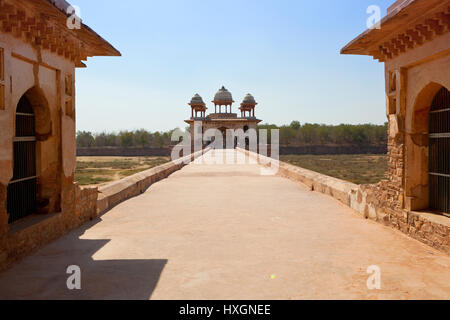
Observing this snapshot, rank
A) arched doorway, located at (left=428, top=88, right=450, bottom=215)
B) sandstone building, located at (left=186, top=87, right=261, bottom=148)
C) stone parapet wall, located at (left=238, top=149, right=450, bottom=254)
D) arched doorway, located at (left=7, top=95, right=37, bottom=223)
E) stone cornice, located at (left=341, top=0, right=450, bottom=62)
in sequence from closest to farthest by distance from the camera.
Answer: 1. stone cornice, located at (left=341, top=0, right=450, bottom=62)
2. stone parapet wall, located at (left=238, top=149, right=450, bottom=254)
3. arched doorway, located at (left=7, top=95, right=37, bottom=223)
4. arched doorway, located at (left=428, top=88, right=450, bottom=215)
5. sandstone building, located at (left=186, top=87, right=261, bottom=148)

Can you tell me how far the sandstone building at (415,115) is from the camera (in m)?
5.15

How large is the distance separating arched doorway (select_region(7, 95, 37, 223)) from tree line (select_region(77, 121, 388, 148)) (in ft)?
200

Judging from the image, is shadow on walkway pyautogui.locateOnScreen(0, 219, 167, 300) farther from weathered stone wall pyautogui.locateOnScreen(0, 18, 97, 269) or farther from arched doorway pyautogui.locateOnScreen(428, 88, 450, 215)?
arched doorway pyautogui.locateOnScreen(428, 88, 450, 215)

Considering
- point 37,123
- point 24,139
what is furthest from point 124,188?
point 24,139

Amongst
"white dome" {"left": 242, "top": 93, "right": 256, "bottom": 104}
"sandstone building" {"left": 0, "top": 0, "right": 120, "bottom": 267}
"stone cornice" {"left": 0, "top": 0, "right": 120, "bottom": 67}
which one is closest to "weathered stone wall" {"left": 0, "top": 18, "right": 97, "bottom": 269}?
"sandstone building" {"left": 0, "top": 0, "right": 120, "bottom": 267}

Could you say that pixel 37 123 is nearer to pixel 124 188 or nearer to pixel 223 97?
pixel 124 188

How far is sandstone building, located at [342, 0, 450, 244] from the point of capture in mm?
5152

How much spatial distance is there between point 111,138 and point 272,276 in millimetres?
73839

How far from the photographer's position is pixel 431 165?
19.7 feet

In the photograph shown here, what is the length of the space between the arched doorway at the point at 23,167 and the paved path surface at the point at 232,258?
2.37ft

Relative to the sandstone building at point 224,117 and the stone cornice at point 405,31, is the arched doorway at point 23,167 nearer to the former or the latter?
the stone cornice at point 405,31

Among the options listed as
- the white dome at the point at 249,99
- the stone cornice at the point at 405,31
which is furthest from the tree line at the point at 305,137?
the stone cornice at the point at 405,31

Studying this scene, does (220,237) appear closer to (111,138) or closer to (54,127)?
(54,127)

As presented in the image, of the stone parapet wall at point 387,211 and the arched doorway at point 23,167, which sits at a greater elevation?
the arched doorway at point 23,167
